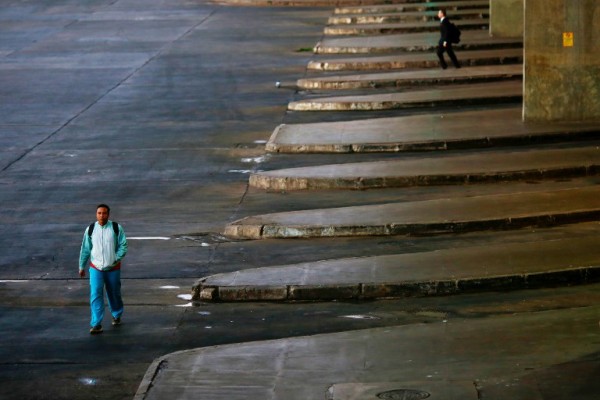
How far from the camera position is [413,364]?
13.4m

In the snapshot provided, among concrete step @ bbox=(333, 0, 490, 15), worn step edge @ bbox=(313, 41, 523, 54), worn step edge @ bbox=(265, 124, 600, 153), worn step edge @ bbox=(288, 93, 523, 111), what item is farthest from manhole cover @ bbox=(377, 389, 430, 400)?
concrete step @ bbox=(333, 0, 490, 15)

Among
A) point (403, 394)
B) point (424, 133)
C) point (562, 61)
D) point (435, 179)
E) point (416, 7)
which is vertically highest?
point (416, 7)

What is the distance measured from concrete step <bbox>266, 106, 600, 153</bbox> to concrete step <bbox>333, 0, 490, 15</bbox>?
72.2 ft

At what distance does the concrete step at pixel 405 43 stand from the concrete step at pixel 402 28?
1.03m

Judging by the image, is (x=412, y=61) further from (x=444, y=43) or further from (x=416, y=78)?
(x=416, y=78)

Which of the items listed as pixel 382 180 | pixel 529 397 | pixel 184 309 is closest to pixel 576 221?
pixel 382 180

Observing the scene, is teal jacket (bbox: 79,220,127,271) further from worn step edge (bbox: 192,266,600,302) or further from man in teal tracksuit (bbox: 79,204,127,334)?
worn step edge (bbox: 192,266,600,302)

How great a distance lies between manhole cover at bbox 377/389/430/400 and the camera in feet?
40.3

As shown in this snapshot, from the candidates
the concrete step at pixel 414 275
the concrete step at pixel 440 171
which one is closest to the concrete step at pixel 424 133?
the concrete step at pixel 440 171

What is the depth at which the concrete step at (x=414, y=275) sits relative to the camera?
16547 millimetres

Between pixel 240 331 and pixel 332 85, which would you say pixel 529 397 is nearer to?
pixel 240 331

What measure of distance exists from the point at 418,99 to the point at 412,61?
6.70m

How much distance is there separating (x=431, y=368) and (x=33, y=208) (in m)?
11.2

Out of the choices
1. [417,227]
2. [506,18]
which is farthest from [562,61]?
[506,18]
